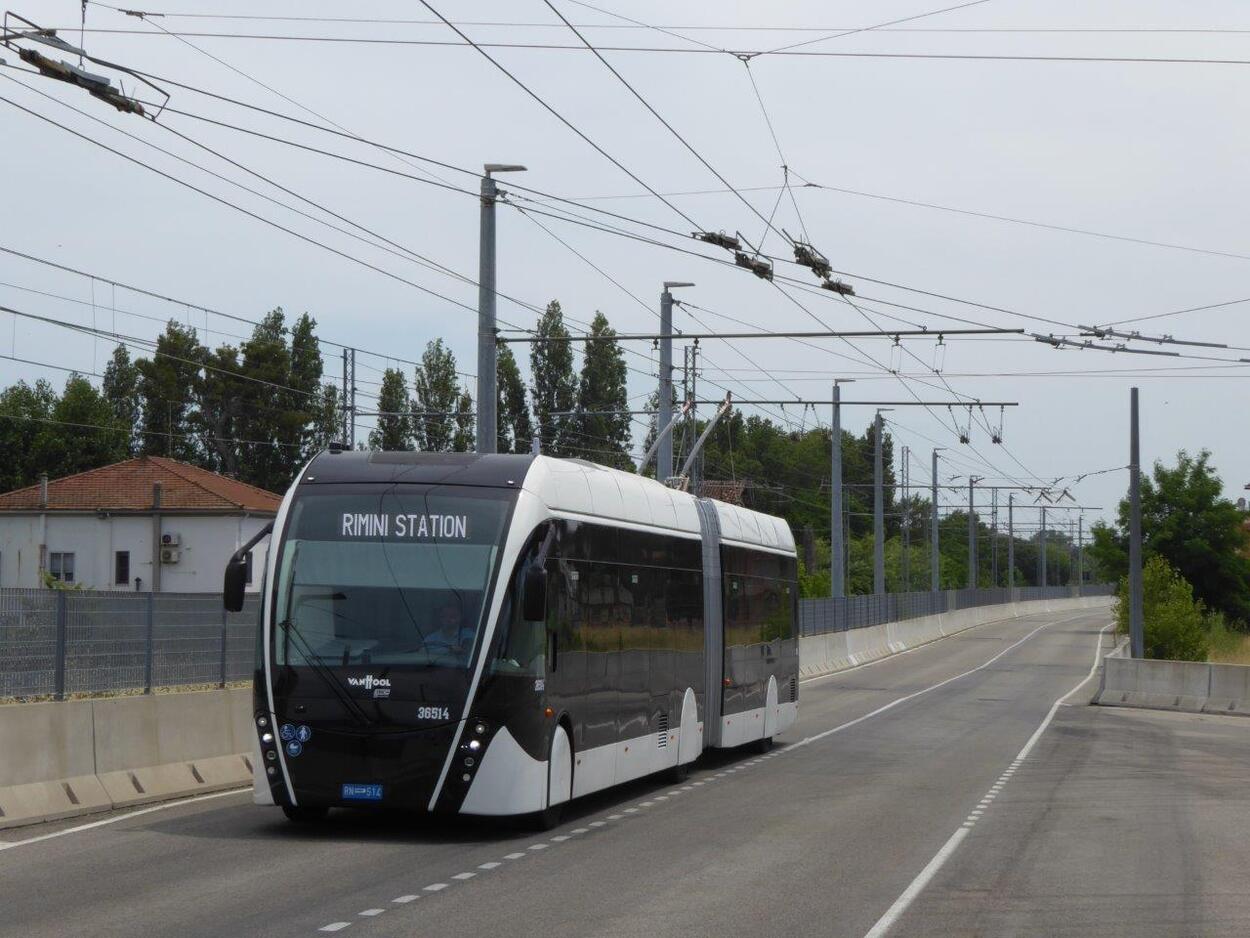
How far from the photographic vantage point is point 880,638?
6388 cm

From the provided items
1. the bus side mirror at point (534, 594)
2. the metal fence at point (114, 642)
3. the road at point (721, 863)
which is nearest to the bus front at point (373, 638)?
the bus side mirror at point (534, 594)

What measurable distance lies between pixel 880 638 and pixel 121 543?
27.6 metres

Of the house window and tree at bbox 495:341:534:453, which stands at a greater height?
tree at bbox 495:341:534:453

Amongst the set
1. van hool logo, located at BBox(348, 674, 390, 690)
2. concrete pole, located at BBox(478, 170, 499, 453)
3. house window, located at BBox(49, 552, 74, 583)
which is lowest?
van hool logo, located at BBox(348, 674, 390, 690)

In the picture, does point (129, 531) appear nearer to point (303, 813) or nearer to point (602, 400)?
point (602, 400)

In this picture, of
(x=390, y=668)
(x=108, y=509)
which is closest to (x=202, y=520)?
(x=108, y=509)

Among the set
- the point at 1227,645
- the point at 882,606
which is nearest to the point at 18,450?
the point at 882,606

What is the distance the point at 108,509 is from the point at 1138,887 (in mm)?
58568

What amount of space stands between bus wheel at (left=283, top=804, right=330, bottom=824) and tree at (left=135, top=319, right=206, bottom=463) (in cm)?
7368

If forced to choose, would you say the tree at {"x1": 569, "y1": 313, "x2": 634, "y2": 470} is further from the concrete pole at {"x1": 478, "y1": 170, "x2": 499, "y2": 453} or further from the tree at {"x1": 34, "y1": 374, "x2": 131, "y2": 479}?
the concrete pole at {"x1": 478, "y1": 170, "x2": 499, "y2": 453}

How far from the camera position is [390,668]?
1391 centimetres

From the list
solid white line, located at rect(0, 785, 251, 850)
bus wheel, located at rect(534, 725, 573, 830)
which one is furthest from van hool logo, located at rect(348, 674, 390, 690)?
solid white line, located at rect(0, 785, 251, 850)

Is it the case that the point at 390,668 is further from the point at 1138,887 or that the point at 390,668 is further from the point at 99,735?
the point at 1138,887

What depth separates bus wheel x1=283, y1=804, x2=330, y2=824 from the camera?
1455 centimetres
